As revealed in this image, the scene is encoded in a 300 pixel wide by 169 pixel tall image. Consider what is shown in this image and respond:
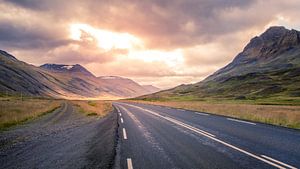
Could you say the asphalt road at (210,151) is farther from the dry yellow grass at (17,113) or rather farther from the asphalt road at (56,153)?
the dry yellow grass at (17,113)

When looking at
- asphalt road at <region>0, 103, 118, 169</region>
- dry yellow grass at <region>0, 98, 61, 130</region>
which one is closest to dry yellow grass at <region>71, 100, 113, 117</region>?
dry yellow grass at <region>0, 98, 61, 130</region>

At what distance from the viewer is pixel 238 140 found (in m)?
13.5

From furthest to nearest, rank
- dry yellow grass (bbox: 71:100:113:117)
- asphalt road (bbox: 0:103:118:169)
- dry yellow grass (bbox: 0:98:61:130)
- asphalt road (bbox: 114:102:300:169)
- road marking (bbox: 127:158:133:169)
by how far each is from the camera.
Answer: dry yellow grass (bbox: 71:100:113:117) < dry yellow grass (bbox: 0:98:61:130) < asphalt road (bbox: 0:103:118:169) < asphalt road (bbox: 114:102:300:169) < road marking (bbox: 127:158:133:169)

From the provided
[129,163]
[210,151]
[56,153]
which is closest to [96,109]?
[56,153]

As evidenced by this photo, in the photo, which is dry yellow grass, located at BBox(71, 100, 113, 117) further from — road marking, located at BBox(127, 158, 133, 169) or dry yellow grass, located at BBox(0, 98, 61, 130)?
road marking, located at BBox(127, 158, 133, 169)

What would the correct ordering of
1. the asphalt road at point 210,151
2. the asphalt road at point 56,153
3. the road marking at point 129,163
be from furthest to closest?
1. the asphalt road at point 56,153
2. the asphalt road at point 210,151
3. the road marking at point 129,163

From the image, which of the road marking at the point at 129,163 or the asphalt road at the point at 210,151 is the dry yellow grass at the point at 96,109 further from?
the road marking at the point at 129,163

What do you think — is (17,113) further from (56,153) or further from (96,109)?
(56,153)

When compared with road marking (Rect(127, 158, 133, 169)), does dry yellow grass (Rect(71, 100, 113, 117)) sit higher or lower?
higher

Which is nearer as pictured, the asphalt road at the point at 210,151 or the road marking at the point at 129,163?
the road marking at the point at 129,163

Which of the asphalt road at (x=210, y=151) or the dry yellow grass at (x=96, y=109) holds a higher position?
the dry yellow grass at (x=96, y=109)

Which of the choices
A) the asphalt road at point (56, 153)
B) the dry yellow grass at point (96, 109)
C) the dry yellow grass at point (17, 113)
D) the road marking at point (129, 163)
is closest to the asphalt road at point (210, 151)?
the road marking at point (129, 163)

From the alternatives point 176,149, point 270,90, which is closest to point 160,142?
point 176,149

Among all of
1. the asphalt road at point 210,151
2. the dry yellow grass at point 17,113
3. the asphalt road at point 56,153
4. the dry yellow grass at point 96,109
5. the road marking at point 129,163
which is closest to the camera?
the road marking at point 129,163
